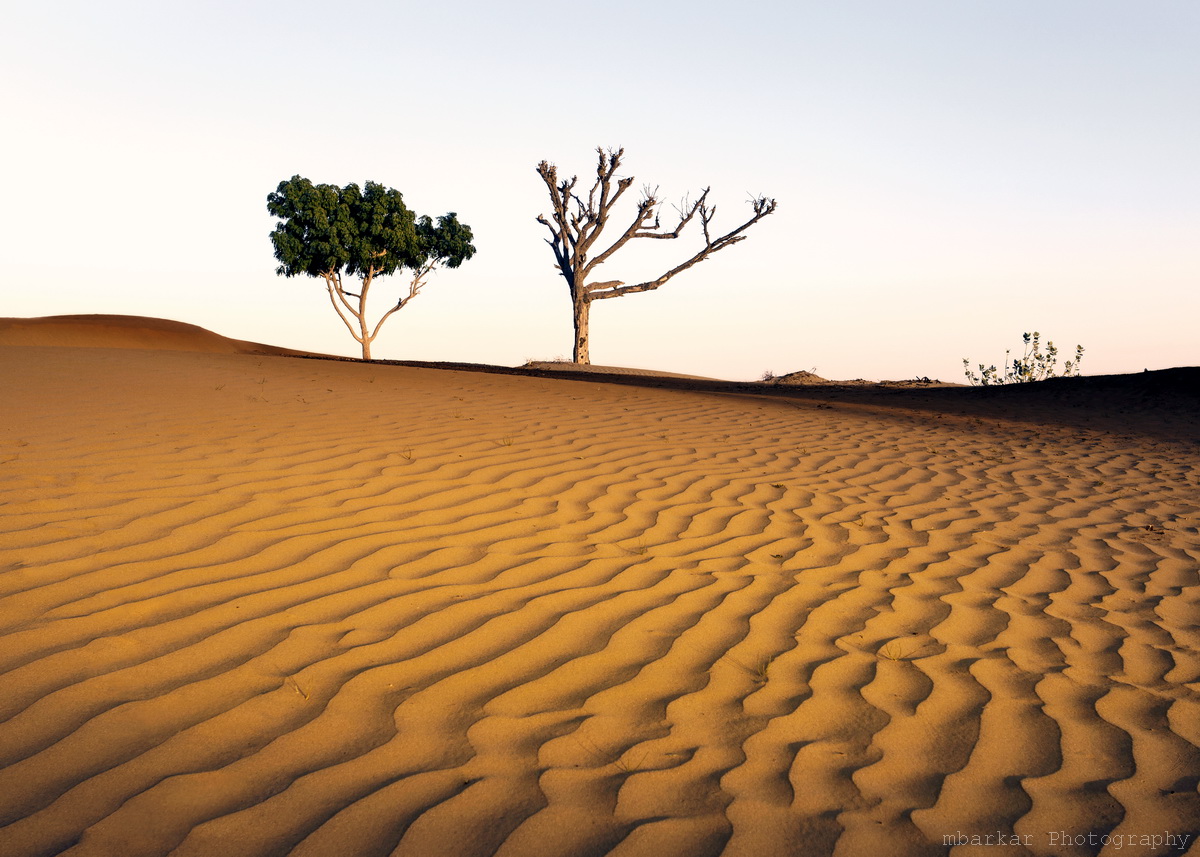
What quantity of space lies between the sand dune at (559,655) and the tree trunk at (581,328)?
21.1 m

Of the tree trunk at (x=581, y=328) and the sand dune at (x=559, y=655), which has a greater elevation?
the tree trunk at (x=581, y=328)

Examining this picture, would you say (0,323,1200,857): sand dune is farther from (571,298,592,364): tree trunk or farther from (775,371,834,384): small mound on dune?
(571,298,592,364): tree trunk

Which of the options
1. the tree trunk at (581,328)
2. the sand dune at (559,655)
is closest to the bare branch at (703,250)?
the tree trunk at (581,328)

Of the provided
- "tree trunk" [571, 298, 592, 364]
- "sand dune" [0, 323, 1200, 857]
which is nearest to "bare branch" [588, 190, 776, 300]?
"tree trunk" [571, 298, 592, 364]

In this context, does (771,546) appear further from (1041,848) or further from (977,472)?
(977,472)

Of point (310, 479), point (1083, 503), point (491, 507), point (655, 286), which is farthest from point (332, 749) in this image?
point (655, 286)

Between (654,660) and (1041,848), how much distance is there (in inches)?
50.2

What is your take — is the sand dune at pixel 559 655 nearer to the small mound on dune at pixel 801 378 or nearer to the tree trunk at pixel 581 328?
the small mound on dune at pixel 801 378

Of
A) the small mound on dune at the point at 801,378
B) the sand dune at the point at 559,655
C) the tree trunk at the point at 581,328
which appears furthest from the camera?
the tree trunk at the point at 581,328

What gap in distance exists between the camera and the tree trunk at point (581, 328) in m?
27.3

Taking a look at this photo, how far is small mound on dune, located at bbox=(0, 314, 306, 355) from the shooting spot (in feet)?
79.5

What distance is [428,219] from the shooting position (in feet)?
115

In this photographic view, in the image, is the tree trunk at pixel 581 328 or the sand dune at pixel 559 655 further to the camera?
the tree trunk at pixel 581 328

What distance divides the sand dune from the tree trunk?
69.1 feet
